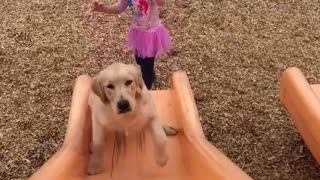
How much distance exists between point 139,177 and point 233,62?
1.05 m

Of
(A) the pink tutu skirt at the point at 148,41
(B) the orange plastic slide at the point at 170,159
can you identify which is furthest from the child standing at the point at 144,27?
(B) the orange plastic slide at the point at 170,159

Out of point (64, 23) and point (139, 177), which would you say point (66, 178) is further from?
point (64, 23)

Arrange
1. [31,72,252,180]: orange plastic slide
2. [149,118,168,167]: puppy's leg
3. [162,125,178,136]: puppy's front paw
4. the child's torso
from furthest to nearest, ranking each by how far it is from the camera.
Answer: the child's torso < [162,125,178,136]: puppy's front paw < [149,118,168,167]: puppy's leg < [31,72,252,180]: orange plastic slide

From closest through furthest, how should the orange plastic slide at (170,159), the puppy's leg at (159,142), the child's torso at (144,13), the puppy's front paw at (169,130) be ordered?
the orange plastic slide at (170,159) < the puppy's leg at (159,142) < the puppy's front paw at (169,130) < the child's torso at (144,13)

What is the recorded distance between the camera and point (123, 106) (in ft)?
4.22

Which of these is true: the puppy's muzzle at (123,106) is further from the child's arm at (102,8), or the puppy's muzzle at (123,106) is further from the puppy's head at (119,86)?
the child's arm at (102,8)

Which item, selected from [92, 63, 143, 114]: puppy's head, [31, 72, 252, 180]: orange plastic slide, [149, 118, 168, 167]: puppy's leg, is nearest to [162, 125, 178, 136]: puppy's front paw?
[31, 72, 252, 180]: orange plastic slide

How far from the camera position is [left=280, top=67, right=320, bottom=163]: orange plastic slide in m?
1.48

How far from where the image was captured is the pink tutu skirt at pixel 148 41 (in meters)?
1.83

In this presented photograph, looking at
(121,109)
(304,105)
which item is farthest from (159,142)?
(304,105)

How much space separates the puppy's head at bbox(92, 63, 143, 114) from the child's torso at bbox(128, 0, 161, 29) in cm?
50

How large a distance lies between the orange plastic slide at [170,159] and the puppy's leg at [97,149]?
21 mm

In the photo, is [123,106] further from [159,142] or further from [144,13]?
[144,13]

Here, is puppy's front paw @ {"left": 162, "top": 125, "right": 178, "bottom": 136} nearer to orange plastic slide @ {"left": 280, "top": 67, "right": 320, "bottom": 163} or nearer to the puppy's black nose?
the puppy's black nose
